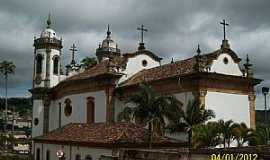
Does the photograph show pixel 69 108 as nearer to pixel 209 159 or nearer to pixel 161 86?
pixel 161 86

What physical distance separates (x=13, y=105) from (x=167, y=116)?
164825 millimetres

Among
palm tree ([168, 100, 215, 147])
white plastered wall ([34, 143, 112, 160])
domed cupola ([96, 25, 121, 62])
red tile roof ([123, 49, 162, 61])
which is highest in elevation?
domed cupola ([96, 25, 121, 62])

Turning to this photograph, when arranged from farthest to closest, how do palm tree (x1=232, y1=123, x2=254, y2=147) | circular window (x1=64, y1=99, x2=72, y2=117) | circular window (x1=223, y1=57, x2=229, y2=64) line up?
circular window (x1=64, y1=99, x2=72, y2=117) → circular window (x1=223, y1=57, x2=229, y2=64) → palm tree (x1=232, y1=123, x2=254, y2=147)

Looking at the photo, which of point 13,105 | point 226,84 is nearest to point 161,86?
point 226,84

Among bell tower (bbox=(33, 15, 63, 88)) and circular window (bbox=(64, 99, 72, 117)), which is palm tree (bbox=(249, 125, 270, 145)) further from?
bell tower (bbox=(33, 15, 63, 88))

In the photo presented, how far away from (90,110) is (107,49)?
16368 millimetres

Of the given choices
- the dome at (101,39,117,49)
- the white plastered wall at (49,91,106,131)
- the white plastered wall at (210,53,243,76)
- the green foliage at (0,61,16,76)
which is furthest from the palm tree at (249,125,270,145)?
the green foliage at (0,61,16,76)

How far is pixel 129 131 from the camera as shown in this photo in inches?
1228

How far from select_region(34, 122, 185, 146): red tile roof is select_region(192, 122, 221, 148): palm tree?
11.6 feet

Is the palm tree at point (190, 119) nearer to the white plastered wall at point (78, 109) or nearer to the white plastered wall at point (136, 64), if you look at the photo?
the white plastered wall at point (136, 64)

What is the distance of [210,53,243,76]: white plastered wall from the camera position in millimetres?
32844

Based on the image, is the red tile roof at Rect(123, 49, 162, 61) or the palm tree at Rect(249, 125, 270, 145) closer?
the palm tree at Rect(249, 125, 270, 145)

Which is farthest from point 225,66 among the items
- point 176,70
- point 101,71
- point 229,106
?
point 101,71
